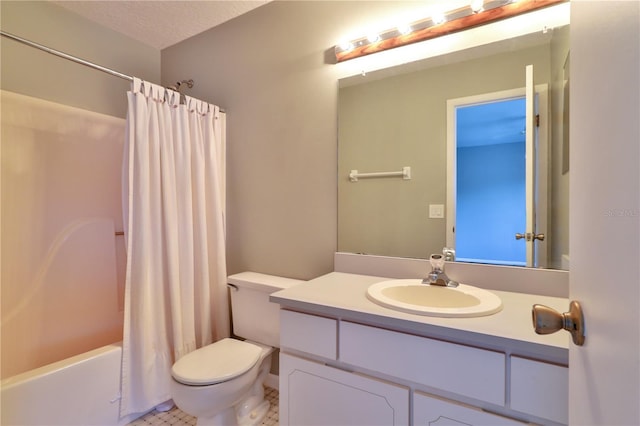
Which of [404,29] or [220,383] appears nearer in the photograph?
[220,383]

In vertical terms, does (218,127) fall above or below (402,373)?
above

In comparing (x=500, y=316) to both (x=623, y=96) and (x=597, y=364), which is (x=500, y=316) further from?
(x=623, y=96)

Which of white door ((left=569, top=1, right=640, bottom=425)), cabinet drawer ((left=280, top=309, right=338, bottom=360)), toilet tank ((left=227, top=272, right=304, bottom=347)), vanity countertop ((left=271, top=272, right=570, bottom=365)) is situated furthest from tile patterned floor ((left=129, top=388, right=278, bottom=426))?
white door ((left=569, top=1, right=640, bottom=425))

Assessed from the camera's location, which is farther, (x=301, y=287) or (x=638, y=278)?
(x=301, y=287)

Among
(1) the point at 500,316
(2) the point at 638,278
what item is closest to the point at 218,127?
(1) the point at 500,316

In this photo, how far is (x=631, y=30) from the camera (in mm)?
353

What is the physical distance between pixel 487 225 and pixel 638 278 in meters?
0.99

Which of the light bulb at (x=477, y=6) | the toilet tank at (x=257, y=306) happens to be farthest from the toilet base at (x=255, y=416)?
the light bulb at (x=477, y=6)

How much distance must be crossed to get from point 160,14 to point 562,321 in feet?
8.45

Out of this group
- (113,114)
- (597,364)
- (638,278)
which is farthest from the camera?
(113,114)

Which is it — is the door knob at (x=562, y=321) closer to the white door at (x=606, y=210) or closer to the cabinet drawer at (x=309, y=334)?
the white door at (x=606, y=210)

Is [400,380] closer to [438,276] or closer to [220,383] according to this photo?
[438,276]

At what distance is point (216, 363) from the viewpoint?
4.55ft

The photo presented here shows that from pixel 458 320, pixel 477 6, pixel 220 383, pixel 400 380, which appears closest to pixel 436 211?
pixel 458 320
